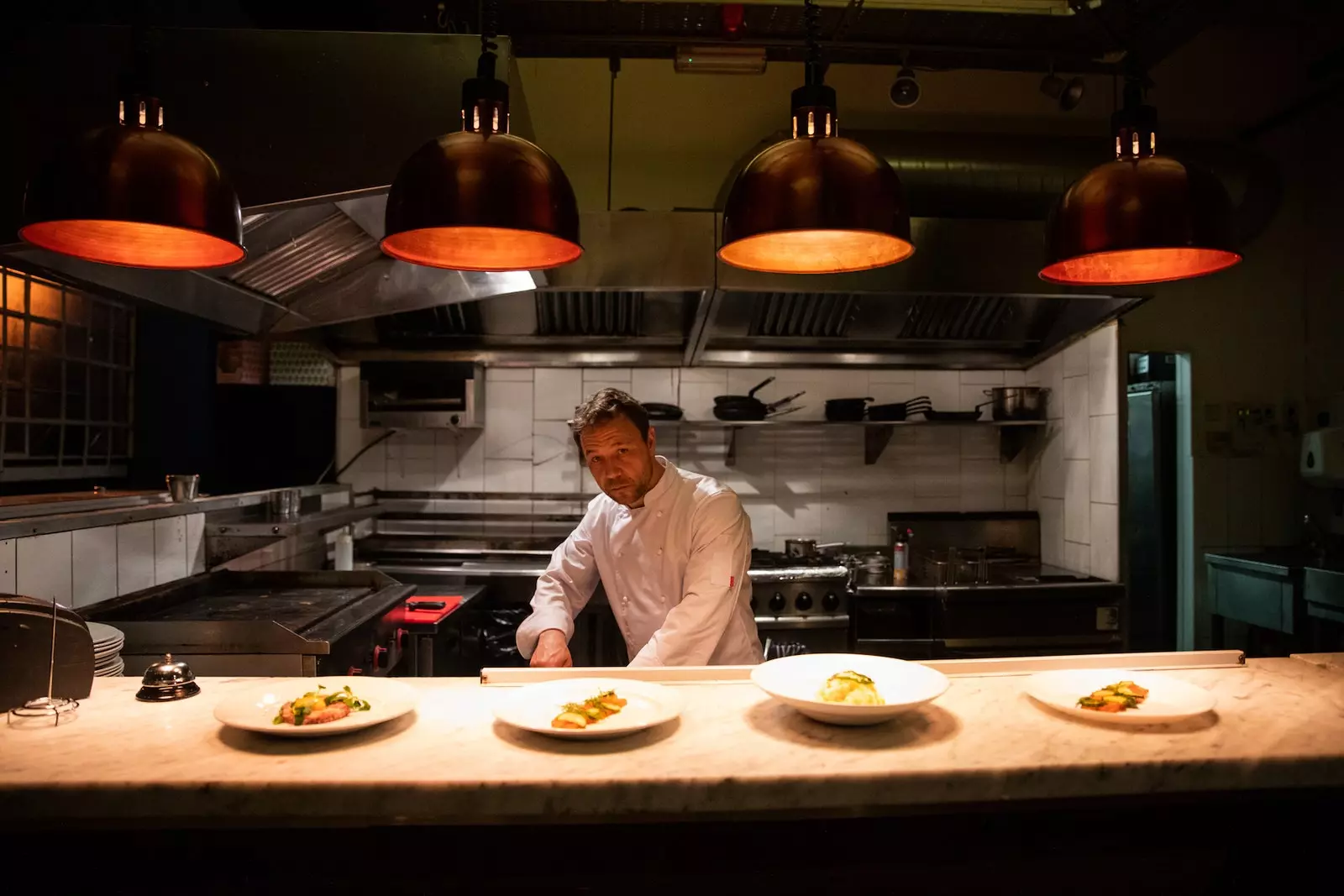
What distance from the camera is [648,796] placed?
1.25m

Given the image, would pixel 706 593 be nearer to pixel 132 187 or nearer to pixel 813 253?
pixel 813 253

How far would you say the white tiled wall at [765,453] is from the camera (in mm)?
5004

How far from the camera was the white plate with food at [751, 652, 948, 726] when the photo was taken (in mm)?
1409

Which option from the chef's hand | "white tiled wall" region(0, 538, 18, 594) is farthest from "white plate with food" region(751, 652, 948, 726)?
"white tiled wall" region(0, 538, 18, 594)

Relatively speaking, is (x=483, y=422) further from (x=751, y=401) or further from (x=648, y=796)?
(x=648, y=796)

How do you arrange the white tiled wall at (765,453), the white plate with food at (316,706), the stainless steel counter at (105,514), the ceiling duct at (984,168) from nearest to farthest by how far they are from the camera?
the white plate with food at (316,706), the stainless steel counter at (105,514), the ceiling duct at (984,168), the white tiled wall at (765,453)

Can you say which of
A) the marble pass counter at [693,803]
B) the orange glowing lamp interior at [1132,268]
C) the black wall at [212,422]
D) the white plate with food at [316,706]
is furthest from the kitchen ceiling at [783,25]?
the marble pass counter at [693,803]

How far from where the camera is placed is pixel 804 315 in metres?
4.82

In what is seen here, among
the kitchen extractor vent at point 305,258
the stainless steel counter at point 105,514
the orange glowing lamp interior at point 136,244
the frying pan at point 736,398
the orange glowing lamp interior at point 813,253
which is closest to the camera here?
the orange glowing lamp interior at point 136,244

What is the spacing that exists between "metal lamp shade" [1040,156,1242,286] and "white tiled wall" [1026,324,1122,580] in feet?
9.74

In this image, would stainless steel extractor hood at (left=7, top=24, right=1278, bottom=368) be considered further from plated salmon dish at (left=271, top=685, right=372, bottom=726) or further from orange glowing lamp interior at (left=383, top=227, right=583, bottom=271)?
plated salmon dish at (left=271, top=685, right=372, bottom=726)

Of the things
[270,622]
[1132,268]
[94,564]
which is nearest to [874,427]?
[1132,268]

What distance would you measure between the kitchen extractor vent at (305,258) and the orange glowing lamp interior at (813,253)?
2.01 m

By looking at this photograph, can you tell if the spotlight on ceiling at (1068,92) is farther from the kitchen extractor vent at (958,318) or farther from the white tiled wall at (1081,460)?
the white tiled wall at (1081,460)
